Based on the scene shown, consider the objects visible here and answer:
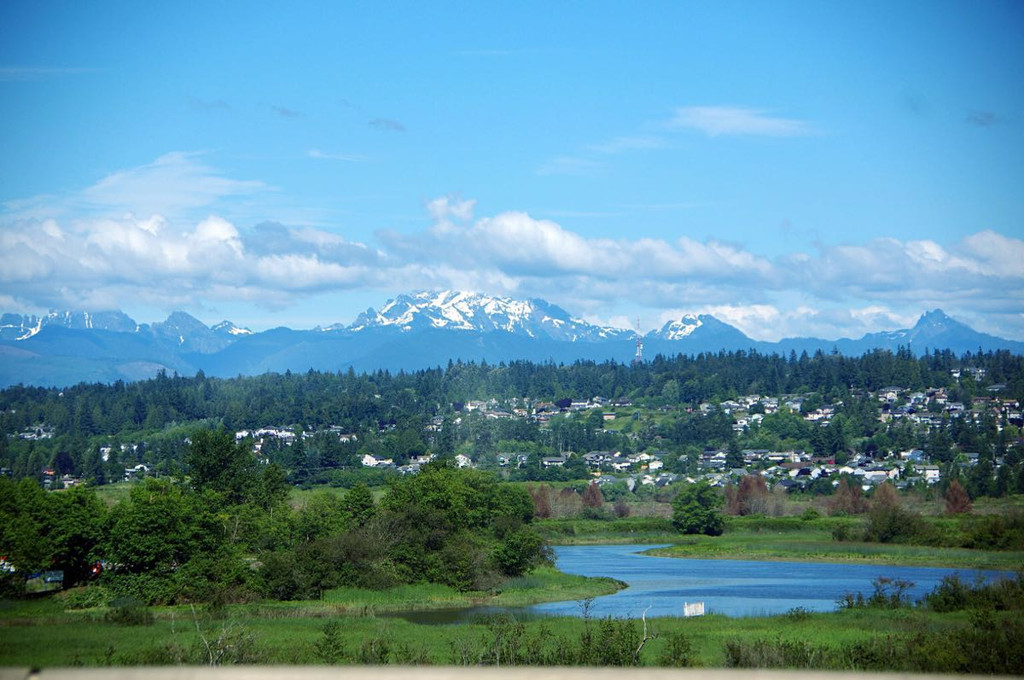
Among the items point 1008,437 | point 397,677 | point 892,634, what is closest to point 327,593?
point 892,634

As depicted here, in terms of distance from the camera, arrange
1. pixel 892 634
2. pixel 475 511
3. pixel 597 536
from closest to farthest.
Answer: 1. pixel 892 634
2. pixel 475 511
3. pixel 597 536

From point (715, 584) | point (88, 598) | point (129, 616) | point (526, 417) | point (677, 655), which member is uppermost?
point (526, 417)

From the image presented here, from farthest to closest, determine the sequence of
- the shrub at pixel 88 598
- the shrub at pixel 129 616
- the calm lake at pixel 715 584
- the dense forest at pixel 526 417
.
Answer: the dense forest at pixel 526 417 → the calm lake at pixel 715 584 → the shrub at pixel 88 598 → the shrub at pixel 129 616

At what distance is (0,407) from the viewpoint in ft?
484

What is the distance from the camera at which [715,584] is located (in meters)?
51.4

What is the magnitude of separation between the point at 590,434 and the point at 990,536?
263ft

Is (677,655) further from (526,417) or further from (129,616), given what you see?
(526,417)

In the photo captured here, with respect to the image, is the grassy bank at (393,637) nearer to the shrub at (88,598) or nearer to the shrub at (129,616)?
the shrub at (129,616)

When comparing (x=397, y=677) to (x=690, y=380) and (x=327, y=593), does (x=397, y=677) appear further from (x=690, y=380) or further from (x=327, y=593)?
(x=690, y=380)

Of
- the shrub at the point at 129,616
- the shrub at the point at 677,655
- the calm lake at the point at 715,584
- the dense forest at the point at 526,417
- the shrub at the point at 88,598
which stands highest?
the dense forest at the point at 526,417

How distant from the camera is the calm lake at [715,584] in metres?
41.8

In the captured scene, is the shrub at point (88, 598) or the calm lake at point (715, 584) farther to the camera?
the calm lake at point (715, 584)

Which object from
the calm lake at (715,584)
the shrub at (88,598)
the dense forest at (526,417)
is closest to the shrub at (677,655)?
the calm lake at (715,584)

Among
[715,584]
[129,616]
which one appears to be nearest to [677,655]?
[129,616]
